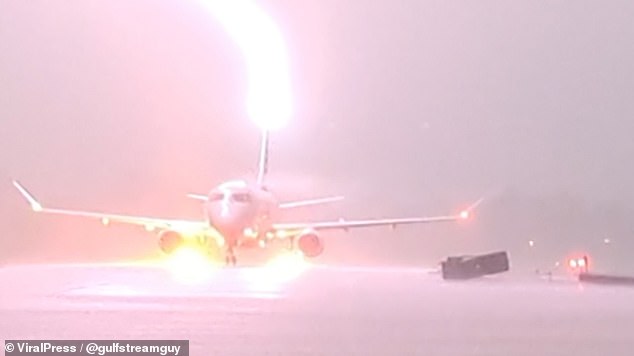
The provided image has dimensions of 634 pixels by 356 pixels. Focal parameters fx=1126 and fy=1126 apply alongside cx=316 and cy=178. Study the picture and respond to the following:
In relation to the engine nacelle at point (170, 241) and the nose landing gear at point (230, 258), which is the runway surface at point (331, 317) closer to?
the nose landing gear at point (230, 258)

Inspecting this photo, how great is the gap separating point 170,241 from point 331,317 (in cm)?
4506

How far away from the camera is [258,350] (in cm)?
1441

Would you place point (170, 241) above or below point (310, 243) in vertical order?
above

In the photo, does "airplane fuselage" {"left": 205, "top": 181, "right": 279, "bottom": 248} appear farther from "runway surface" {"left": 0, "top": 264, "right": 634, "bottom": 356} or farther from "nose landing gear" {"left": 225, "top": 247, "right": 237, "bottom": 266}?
"runway surface" {"left": 0, "top": 264, "right": 634, "bottom": 356}

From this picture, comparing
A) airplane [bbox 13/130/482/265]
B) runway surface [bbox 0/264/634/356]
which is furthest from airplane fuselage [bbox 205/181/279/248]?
runway surface [bbox 0/264/634/356]

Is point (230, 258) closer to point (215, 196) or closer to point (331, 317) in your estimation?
point (215, 196)

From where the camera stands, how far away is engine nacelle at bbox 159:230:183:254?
211 feet

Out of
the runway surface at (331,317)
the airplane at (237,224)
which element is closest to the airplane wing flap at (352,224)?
the airplane at (237,224)

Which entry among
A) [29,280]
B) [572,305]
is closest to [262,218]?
[29,280]

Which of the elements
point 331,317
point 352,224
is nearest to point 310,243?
point 352,224

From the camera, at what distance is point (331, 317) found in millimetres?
20297

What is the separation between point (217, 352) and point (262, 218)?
4863cm

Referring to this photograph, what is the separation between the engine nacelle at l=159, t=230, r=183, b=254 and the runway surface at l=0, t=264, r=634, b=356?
1234 inches

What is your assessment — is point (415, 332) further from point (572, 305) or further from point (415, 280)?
point (415, 280)
